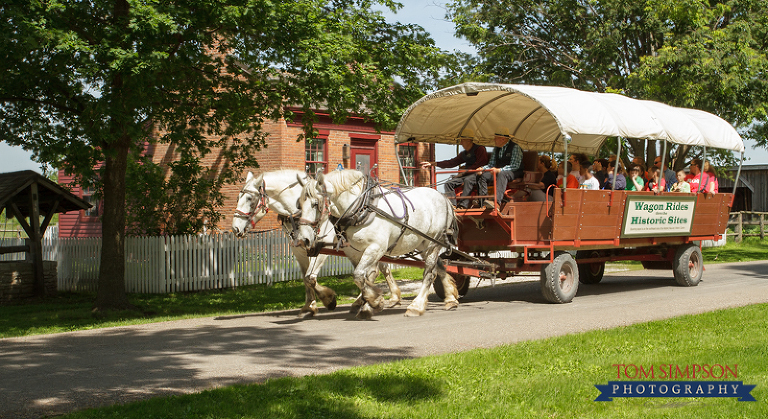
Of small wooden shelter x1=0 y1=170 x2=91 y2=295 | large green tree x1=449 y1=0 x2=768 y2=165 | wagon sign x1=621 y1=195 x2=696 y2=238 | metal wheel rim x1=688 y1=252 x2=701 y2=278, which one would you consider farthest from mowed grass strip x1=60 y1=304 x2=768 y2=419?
large green tree x1=449 y1=0 x2=768 y2=165

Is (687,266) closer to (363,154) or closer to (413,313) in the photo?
(413,313)

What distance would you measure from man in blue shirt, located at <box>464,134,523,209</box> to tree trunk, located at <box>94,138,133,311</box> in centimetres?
633

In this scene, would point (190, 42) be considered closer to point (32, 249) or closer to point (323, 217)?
point (323, 217)

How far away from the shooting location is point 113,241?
1306 centimetres

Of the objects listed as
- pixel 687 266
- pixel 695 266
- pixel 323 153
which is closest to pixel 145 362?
pixel 687 266

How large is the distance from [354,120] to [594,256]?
1163 cm

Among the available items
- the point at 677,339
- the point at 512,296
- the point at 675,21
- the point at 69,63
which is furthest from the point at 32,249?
the point at 675,21

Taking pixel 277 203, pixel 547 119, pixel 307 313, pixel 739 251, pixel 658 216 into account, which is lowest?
pixel 739 251

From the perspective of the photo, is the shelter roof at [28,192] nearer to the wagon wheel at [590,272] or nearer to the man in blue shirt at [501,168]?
the man in blue shirt at [501,168]

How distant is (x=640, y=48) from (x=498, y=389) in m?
19.9

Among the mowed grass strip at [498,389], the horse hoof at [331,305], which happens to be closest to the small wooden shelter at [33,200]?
the horse hoof at [331,305]

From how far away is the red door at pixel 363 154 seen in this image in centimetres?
2381

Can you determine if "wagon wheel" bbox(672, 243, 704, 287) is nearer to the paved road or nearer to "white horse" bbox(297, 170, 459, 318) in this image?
the paved road

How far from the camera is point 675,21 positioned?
66.7 ft
